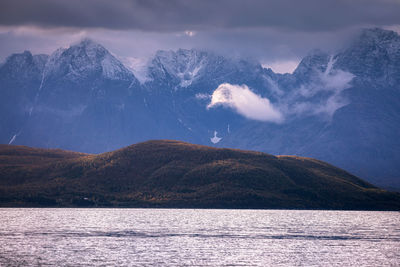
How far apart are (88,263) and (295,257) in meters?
44.6

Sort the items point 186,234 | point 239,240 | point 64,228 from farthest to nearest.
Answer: point 64,228, point 186,234, point 239,240

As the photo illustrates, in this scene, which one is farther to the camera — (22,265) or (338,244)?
(338,244)

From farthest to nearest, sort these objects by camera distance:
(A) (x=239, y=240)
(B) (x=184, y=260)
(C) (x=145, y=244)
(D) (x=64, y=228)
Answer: (D) (x=64, y=228) < (A) (x=239, y=240) < (C) (x=145, y=244) < (B) (x=184, y=260)

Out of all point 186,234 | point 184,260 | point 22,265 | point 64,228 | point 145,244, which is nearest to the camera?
point 22,265

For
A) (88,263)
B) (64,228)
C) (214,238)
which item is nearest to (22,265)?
(88,263)

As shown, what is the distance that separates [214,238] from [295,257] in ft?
133

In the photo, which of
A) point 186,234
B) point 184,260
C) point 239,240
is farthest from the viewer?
point 186,234

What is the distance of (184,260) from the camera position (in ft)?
421

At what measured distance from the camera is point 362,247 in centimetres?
15812

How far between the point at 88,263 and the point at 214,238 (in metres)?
57.4

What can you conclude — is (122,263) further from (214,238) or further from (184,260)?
(214,238)

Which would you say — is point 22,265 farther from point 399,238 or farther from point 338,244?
point 399,238

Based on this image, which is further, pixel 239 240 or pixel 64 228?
pixel 64 228

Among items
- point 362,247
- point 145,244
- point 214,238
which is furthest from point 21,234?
point 362,247
